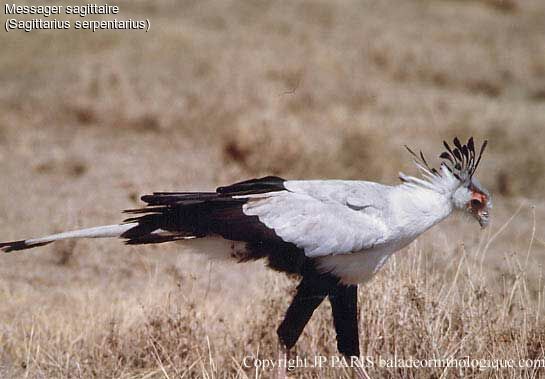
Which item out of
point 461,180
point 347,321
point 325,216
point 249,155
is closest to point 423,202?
point 461,180

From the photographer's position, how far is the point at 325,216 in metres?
3.29

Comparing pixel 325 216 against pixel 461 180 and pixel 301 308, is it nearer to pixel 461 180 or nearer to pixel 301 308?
pixel 301 308

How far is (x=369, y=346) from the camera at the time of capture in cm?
389

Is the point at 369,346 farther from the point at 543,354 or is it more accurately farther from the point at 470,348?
the point at 543,354

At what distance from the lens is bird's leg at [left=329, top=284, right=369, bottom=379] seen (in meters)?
3.46

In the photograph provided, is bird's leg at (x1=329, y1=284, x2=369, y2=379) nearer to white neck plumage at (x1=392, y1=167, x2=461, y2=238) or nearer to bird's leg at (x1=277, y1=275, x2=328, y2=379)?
bird's leg at (x1=277, y1=275, x2=328, y2=379)

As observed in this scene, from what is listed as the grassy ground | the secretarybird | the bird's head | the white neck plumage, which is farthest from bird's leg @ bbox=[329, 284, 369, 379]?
the bird's head

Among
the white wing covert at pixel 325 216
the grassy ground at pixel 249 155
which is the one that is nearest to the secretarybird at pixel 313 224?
the white wing covert at pixel 325 216

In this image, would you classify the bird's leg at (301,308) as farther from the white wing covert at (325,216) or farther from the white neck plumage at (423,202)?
the white neck plumage at (423,202)

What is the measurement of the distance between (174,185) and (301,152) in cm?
150

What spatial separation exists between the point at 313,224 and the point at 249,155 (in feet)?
15.9

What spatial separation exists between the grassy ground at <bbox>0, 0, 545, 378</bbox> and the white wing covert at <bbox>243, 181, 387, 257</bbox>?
734mm

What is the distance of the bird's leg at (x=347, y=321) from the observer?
346cm

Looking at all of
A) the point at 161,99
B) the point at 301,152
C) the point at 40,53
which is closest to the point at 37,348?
the point at 301,152
